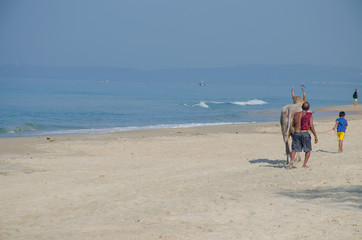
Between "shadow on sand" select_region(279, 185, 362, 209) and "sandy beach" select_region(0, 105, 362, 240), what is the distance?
0.05ft

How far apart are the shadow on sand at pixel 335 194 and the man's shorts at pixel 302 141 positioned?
2.12m

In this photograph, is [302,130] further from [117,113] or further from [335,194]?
[117,113]

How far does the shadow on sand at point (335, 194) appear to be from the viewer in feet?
25.3

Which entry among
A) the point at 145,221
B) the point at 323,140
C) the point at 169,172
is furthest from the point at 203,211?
the point at 323,140

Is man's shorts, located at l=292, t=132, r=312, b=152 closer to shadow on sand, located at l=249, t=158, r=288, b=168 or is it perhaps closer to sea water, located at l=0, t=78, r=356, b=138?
shadow on sand, located at l=249, t=158, r=288, b=168

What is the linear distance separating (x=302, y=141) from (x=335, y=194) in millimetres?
2732

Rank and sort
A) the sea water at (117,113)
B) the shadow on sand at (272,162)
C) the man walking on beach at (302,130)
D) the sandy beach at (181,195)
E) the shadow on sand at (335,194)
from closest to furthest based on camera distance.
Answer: the sandy beach at (181,195)
the shadow on sand at (335,194)
the man walking on beach at (302,130)
the shadow on sand at (272,162)
the sea water at (117,113)

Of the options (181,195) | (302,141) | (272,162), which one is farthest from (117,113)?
(181,195)

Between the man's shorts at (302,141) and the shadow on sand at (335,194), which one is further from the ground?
the man's shorts at (302,141)

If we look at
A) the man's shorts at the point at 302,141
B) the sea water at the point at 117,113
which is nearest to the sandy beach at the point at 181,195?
the man's shorts at the point at 302,141

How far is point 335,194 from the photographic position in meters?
8.31

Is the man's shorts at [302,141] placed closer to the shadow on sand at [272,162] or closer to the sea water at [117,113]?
the shadow on sand at [272,162]

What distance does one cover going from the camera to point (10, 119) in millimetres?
36844

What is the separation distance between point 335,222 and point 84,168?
7511 millimetres
